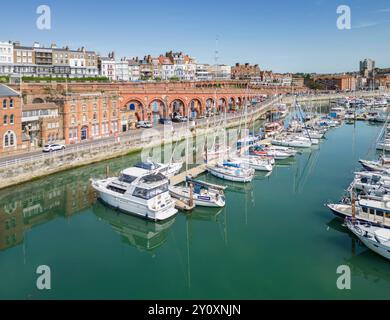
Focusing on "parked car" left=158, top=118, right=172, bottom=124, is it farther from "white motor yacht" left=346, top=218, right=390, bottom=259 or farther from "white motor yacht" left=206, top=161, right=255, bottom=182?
"white motor yacht" left=346, top=218, right=390, bottom=259

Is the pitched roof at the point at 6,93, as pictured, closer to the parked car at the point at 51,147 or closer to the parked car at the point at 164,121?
the parked car at the point at 51,147

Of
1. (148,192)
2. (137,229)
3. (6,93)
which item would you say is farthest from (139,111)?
(137,229)

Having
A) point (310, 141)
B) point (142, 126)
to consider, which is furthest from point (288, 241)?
point (142, 126)

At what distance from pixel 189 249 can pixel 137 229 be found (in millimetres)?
3905

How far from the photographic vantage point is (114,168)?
113ft

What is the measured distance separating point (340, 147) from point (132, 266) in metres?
34.6

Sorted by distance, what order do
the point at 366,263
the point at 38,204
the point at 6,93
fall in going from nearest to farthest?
the point at 366,263 < the point at 38,204 < the point at 6,93

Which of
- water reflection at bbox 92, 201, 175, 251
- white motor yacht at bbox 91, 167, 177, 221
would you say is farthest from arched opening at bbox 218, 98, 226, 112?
water reflection at bbox 92, 201, 175, 251

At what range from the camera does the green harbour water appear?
15680 millimetres

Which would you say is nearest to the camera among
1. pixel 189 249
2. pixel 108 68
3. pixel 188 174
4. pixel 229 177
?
pixel 189 249

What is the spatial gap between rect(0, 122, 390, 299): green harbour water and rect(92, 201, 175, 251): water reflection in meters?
0.06

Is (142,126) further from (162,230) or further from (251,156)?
(162,230)

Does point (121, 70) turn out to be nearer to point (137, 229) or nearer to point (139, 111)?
point (139, 111)

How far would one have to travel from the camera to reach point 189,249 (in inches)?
761
